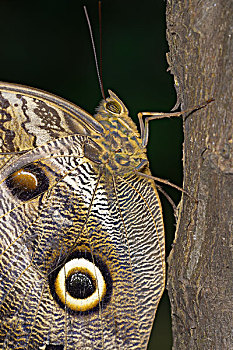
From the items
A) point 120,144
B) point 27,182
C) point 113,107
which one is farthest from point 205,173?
point 27,182

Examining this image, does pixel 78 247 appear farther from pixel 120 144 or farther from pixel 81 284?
pixel 120 144

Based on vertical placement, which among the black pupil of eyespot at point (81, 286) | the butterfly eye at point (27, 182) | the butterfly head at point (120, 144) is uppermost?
the butterfly head at point (120, 144)

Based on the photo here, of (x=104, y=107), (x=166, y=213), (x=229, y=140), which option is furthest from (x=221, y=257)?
(x=166, y=213)

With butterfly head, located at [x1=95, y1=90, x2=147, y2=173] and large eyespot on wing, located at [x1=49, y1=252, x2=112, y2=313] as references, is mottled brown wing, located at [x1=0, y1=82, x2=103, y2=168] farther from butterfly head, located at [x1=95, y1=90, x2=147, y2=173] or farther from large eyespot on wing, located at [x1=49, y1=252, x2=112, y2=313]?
large eyespot on wing, located at [x1=49, y1=252, x2=112, y2=313]

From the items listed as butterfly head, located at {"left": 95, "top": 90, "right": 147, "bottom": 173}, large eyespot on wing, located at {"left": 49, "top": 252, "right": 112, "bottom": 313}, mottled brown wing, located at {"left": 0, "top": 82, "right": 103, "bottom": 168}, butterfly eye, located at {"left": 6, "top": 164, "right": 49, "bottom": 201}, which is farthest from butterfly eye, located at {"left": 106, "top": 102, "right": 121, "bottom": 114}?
large eyespot on wing, located at {"left": 49, "top": 252, "right": 112, "bottom": 313}

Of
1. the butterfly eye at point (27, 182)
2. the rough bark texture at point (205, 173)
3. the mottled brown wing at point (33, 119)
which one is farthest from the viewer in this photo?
the butterfly eye at point (27, 182)

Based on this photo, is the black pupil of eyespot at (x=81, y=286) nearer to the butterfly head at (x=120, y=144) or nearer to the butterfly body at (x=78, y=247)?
the butterfly body at (x=78, y=247)

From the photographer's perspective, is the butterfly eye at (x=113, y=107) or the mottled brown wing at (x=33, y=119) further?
the butterfly eye at (x=113, y=107)

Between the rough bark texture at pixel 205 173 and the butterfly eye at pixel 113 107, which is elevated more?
the butterfly eye at pixel 113 107

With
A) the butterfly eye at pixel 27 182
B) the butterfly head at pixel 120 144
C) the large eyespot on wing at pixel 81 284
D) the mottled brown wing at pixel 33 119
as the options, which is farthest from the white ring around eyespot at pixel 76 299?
the mottled brown wing at pixel 33 119
